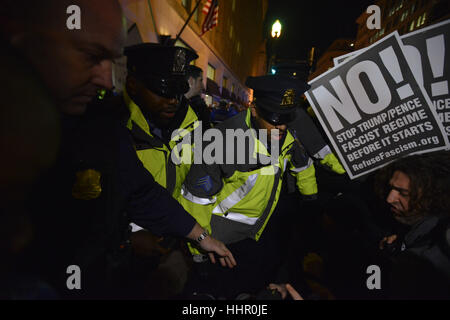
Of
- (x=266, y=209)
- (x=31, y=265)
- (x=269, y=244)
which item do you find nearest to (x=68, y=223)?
(x=31, y=265)

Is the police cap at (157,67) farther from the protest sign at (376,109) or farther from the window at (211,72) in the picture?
the window at (211,72)

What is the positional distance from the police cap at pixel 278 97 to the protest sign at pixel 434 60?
0.84m

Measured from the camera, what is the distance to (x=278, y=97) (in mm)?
1963

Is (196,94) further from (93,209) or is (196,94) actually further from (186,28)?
(186,28)

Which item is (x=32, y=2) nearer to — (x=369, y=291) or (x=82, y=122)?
(x=82, y=122)

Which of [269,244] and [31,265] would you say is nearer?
[31,265]

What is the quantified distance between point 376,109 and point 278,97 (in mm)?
918

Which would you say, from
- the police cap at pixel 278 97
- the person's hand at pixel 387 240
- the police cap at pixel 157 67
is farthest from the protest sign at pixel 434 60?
the police cap at pixel 157 67

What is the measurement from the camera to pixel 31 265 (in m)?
1.01

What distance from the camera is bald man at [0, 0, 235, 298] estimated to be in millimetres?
945

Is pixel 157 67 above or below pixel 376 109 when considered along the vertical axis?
above

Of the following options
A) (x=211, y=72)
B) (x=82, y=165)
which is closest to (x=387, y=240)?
(x=82, y=165)

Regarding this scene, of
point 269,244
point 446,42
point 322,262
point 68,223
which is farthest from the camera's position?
point 269,244

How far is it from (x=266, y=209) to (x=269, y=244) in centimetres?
57
